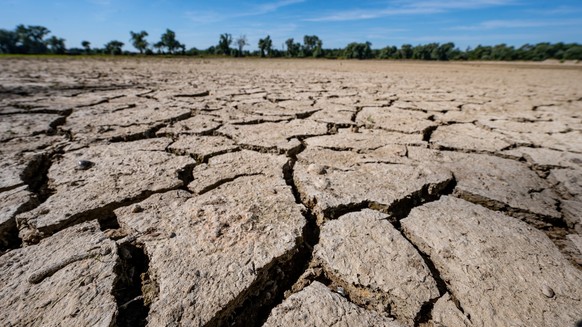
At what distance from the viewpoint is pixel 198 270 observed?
0.70 meters

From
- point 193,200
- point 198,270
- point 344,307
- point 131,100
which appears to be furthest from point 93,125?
point 344,307

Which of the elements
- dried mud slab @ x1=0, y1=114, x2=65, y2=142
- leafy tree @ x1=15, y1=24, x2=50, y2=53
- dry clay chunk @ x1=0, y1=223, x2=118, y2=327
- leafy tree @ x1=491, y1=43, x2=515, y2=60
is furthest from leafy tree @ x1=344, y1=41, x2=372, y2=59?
leafy tree @ x1=15, y1=24, x2=50, y2=53

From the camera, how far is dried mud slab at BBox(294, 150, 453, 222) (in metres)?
1.01

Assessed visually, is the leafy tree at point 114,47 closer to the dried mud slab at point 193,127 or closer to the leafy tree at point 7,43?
the leafy tree at point 7,43

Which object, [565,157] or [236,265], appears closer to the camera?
[236,265]

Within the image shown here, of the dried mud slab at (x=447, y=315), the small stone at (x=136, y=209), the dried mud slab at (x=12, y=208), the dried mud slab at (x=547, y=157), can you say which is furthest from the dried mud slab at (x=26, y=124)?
the dried mud slab at (x=547, y=157)

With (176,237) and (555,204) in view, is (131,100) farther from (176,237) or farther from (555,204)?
(555,204)

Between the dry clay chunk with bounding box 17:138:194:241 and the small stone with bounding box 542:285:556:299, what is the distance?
3.91ft

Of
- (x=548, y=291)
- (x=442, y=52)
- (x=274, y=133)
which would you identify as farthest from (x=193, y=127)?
(x=442, y=52)

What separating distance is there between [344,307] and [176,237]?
511 mm

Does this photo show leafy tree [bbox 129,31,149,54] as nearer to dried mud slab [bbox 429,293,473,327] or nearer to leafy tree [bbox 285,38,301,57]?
leafy tree [bbox 285,38,301,57]

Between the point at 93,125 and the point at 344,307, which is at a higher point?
the point at 93,125

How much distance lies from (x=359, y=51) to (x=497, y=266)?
33.8 metres

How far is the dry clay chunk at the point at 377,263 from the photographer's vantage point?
65 cm
